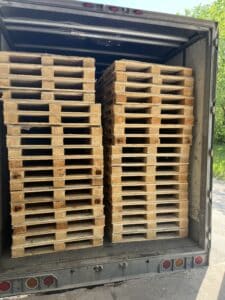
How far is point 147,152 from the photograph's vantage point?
3334 millimetres

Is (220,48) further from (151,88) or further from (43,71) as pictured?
(43,71)

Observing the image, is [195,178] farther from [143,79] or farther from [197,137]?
[143,79]

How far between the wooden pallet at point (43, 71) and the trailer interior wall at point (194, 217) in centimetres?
51

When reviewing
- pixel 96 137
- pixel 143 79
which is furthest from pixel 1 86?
pixel 143 79

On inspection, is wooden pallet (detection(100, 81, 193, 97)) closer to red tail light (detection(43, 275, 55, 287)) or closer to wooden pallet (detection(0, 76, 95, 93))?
wooden pallet (detection(0, 76, 95, 93))

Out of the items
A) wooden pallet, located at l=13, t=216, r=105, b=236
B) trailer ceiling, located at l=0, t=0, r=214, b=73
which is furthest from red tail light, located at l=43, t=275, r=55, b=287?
trailer ceiling, located at l=0, t=0, r=214, b=73

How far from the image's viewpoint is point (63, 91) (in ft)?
10.1

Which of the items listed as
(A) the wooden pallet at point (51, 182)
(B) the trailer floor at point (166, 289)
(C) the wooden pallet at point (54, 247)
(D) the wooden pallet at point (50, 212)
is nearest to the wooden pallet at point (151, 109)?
(A) the wooden pallet at point (51, 182)

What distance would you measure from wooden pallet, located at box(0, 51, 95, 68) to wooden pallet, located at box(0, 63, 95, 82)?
0.07 meters

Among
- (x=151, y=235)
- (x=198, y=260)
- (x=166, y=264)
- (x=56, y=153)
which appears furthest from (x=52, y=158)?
(x=198, y=260)

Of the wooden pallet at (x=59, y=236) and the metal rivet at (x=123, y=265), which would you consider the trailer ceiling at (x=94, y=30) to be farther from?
the metal rivet at (x=123, y=265)

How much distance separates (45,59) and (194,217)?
107 inches

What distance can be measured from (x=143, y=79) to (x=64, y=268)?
2495 millimetres

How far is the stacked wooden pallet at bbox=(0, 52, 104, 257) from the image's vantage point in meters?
2.94
